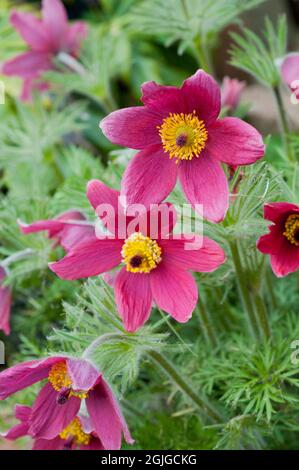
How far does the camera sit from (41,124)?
109 cm

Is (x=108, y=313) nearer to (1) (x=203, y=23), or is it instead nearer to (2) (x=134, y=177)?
(2) (x=134, y=177)

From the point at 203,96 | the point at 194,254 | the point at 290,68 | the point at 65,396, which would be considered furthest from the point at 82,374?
the point at 290,68

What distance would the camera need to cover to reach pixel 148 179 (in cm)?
62

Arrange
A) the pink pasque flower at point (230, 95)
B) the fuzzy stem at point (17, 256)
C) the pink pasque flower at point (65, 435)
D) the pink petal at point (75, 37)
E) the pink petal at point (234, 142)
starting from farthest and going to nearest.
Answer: the pink petal at point (75, 37), the pink pasque flower at point (230, 95), the fuzzy stem at point (17, 256), the pink pasque flower at point (65, 435), the pink petal at point (234, 142)

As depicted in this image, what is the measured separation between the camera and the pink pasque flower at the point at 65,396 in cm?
60

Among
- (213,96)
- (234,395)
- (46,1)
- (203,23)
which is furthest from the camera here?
(46,1)

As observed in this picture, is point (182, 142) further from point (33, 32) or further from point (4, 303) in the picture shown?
point (33, 32)

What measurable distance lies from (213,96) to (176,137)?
0.05 m

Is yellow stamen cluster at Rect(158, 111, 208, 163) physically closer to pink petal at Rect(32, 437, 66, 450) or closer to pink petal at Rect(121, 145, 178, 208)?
pink petal at Rect(121, 145, 178, 208)

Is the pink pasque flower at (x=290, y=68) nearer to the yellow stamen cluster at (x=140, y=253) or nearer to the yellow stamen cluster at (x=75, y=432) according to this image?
the yellow stamen cluster at (x=140, y=253)

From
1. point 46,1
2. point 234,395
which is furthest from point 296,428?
point 46,1

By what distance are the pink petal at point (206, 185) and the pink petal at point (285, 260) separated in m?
0.07

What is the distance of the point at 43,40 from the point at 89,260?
1.67 feet

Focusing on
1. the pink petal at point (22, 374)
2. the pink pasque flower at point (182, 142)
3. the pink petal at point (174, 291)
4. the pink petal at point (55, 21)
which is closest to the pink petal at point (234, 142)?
the pink pasque flower at point (182, 142)
